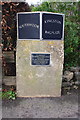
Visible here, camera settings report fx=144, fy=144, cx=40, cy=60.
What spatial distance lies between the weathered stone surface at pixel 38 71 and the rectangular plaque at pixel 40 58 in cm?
7

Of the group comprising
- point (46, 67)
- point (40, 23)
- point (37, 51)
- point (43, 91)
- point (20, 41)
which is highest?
point (40, 23)

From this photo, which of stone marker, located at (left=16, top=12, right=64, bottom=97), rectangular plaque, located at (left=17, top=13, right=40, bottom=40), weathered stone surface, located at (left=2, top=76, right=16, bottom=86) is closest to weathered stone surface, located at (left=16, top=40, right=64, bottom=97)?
stone marker, located at (left=16, top=12, right=64, bottom=97)

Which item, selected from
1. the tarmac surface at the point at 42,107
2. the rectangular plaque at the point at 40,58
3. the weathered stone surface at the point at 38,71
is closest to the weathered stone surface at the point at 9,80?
the weathered stone surface at the point at 38,71

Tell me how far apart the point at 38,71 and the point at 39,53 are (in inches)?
15.7

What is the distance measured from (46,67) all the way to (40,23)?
93 cm

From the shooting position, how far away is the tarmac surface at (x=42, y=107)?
8.80 feet

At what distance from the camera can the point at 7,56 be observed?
12.1ft

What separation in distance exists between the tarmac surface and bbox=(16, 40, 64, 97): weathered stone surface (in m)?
0.17

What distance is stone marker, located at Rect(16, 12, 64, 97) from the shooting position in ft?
9.62

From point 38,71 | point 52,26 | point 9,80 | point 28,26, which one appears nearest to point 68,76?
point 38,71

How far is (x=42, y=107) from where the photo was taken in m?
2.91

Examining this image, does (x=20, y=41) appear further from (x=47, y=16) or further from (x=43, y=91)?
(x=43, y=91)

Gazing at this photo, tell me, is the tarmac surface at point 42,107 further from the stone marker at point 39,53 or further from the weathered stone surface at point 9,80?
the weathered stone surface at point 9,80

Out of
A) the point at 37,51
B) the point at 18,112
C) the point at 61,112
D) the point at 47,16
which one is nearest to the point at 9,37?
the point at 37,51
